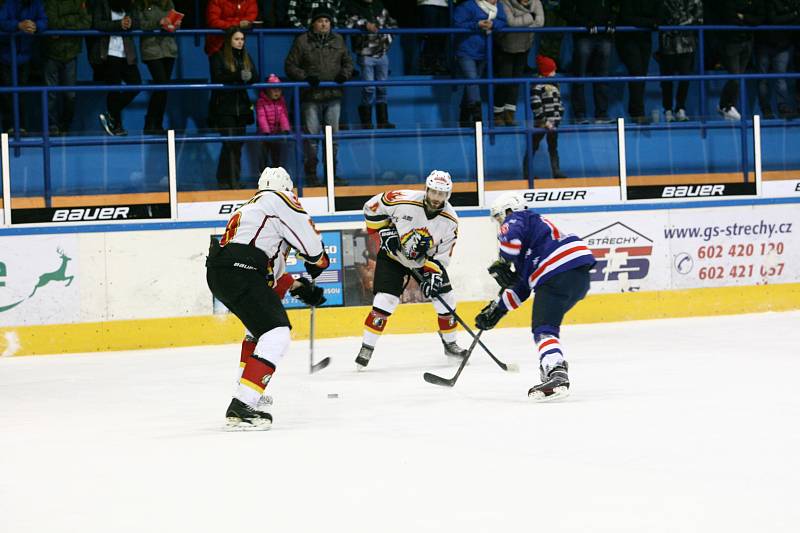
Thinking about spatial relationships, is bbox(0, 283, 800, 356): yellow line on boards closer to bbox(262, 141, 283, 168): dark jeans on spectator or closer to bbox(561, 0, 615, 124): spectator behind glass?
bbox(262, 141, 283, 168): dark jeans on spectator

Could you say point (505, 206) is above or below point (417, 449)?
above

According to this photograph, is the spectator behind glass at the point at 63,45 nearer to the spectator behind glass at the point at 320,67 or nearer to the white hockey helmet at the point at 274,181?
the spectator behind glass at the point at 320,67

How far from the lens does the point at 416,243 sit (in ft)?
26.2

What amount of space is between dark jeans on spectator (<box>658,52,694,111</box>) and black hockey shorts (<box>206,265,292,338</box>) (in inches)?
283

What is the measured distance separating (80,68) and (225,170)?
2.51m

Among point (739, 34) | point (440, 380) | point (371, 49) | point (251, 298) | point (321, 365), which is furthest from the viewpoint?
point (739, 34)

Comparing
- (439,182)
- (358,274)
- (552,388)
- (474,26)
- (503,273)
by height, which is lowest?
(552,388)

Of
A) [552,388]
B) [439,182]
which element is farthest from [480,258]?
[552,388]

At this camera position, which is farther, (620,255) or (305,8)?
(305,8)

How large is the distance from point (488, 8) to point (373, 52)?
47.8 inches

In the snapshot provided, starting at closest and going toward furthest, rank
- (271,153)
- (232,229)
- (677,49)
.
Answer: (232,229) < (271,153) < (677,49)

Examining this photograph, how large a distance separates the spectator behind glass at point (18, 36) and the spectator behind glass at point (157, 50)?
2.85 feet

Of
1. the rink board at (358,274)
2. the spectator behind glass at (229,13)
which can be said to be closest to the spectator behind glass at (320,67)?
the spectator behind glass at (229,13)

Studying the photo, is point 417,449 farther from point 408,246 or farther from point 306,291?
point 408,246
